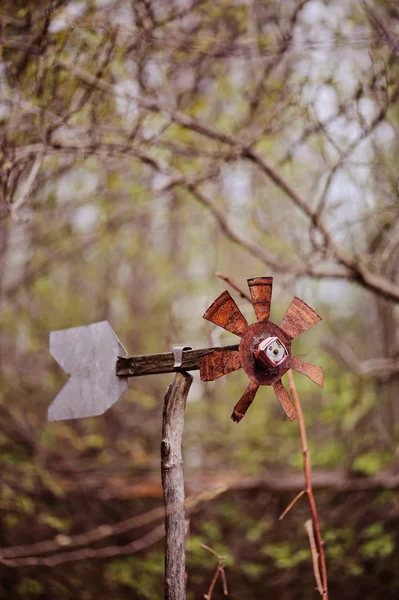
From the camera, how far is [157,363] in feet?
4.89

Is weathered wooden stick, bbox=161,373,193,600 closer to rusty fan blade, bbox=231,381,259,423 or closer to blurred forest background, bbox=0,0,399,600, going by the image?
rusty fan blade, bbox=231,381,259,423

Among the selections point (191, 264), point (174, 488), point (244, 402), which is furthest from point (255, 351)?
point (191, 264)

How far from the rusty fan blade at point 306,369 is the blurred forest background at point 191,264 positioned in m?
Result: 1.36

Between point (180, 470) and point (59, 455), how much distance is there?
12.5 ft

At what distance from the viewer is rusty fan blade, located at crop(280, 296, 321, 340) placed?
142 centimetres

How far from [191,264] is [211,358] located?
5.28 meters

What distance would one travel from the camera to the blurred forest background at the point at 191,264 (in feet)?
9.31

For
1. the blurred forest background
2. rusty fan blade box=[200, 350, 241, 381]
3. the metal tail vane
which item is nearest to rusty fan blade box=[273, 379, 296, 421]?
the metal tail vane

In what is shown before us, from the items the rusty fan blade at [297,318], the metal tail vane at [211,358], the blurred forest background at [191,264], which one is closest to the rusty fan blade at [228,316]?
the metal tail vane at [211,358]

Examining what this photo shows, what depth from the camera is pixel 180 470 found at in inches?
56.9

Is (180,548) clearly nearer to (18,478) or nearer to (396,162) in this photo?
(18,478)

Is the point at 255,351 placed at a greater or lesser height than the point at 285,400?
greater

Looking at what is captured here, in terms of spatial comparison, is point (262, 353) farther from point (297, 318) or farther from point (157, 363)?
point (157, 363)

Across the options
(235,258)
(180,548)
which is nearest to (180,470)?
(180,548)
